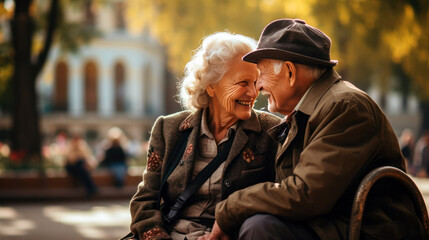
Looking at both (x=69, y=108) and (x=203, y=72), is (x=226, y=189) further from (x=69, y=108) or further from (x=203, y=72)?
(x=69, y=108)

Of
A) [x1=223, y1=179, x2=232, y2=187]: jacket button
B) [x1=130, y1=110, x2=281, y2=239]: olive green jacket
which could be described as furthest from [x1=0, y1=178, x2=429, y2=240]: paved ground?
[x1=223, y1=179, x2=232, y2=187]: jacket button

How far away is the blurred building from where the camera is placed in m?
40.4

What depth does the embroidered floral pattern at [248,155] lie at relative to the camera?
3385 mm

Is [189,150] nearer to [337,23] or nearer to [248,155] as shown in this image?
[248,155]

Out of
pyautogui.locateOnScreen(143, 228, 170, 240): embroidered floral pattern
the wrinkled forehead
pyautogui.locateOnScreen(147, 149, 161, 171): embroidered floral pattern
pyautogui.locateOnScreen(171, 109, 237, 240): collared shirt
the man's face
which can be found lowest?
pyautogui.locateOnScreen(143, 228, 170, 240): embroidered floral pattern

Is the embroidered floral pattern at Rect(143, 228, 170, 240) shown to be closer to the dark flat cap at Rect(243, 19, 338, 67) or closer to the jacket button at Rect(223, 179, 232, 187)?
the jacket button at Rect(223, 179, 232, 187)

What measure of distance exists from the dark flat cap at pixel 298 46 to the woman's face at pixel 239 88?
54 centimetres

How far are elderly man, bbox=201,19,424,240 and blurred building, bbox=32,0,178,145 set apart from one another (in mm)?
38026

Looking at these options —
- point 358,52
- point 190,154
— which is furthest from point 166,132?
point 358,52

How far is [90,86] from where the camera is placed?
138 feet

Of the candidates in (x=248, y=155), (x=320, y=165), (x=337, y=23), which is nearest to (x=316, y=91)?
(x=320, y=165)

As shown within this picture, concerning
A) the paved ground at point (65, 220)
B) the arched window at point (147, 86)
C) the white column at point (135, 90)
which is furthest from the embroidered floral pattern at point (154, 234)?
the arched window at point (147, 86)

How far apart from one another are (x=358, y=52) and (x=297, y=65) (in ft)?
44.3

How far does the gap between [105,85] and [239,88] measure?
3877cm
